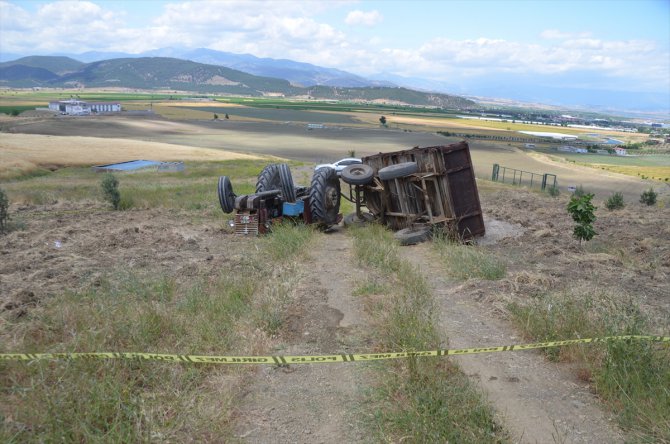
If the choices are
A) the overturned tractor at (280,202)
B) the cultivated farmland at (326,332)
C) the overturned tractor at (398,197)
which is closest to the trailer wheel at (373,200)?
the overturned tractor at (398,197)

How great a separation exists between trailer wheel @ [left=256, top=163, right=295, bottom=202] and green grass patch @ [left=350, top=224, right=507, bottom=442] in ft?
24.7

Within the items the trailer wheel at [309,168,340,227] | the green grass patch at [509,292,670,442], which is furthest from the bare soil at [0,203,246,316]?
the green grass patch at [509,292,670,442]

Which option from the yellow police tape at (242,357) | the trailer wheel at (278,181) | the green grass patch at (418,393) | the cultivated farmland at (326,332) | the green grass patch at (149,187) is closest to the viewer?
the green grass patch at (418,393)

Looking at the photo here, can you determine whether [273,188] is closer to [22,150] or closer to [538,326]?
[538,326]

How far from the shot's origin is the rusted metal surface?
1341 centimetres

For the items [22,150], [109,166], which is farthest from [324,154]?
[22,150]

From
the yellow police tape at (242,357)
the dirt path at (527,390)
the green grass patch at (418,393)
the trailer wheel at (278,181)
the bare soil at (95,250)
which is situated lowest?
the bare soil at (95,250)

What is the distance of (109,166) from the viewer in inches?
1697

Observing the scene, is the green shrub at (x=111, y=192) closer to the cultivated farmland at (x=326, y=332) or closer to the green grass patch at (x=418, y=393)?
the cultivated farmland at (x=326, y=332)

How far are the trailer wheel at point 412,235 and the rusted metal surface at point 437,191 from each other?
0.29 meters

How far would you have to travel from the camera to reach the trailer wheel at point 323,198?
47.6 feet

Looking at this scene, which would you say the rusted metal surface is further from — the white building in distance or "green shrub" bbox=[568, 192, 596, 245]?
the white building in distance

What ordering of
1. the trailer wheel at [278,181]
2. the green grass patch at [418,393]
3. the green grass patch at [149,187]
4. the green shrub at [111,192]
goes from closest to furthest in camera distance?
1. the green grass patch at [418,393]
2. the trailer wheel at [278,181]
3. the green shrub at [111,192]
4. the green grass patch at [149,187]

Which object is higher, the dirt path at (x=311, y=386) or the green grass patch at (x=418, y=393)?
the green grass patch at (x=418, y=393)
